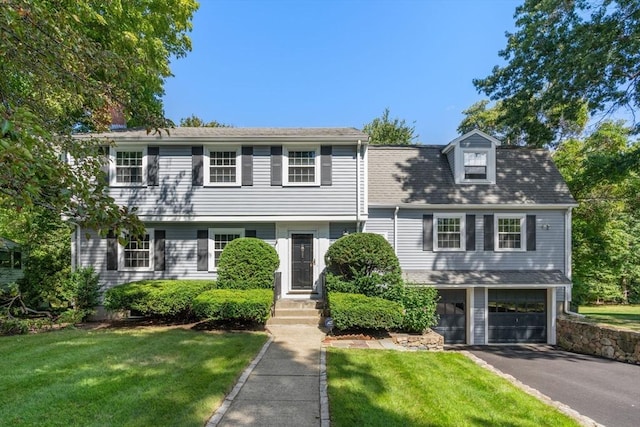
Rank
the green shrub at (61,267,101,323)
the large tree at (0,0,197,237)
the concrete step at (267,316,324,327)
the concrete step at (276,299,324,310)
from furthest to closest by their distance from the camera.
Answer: the green shrub at (61,267,101,323)
the concrete step at (276,299,324,310)
the concrete step at (267,316,324,327)
the large tree at (0,0,197,237)

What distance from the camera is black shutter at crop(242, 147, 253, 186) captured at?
1093 centimetres

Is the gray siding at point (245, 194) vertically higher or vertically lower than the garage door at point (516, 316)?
higher

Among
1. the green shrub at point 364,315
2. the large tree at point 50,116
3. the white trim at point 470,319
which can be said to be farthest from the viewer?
the white trim at point 470,319

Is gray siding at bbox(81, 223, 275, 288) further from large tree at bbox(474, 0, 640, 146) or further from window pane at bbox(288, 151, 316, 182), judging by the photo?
large tree at bbox(474, 0, 640, 146)

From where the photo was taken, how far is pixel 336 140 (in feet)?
35.0

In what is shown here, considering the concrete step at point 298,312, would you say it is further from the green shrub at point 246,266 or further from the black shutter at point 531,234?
the black shutter at point 531,234

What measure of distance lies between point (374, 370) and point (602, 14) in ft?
45.4

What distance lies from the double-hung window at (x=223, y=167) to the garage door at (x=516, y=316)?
10.1m

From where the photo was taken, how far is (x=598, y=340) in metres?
10.4

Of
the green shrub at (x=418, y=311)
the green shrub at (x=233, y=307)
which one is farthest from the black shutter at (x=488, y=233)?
the green shrub at (x=233, y=307)

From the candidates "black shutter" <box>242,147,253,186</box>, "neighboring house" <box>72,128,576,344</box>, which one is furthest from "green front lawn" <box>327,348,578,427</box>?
"black shutter" <box>242,147,253,186</box>

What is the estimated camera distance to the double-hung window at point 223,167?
10969 millimetres

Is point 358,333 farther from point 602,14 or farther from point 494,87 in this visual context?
point 602,14

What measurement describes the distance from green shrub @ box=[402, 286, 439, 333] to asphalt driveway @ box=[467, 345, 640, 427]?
232 cm
